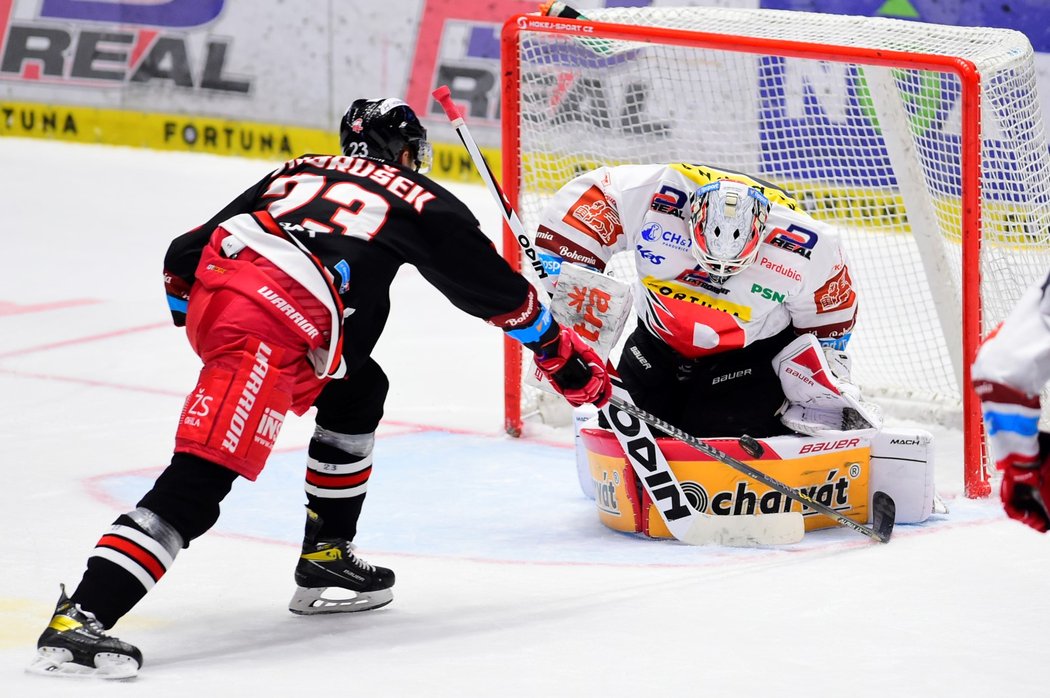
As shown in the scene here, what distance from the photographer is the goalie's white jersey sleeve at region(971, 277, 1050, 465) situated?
228cm

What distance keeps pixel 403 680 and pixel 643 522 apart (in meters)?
1.22

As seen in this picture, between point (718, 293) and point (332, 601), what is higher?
point (718, 293)

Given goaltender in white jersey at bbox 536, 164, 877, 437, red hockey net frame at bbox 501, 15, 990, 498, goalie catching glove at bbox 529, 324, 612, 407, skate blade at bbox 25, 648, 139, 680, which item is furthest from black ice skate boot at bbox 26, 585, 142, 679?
red hockey net frame at bbox 501, 15, 990, 498

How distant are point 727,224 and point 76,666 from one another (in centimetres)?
182

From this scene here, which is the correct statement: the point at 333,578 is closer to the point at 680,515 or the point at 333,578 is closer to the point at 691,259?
the point at 680,515

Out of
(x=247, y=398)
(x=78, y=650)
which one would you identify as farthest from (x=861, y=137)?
(x=78, y=650)

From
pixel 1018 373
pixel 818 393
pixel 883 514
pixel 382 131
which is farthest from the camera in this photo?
pixel 818 393

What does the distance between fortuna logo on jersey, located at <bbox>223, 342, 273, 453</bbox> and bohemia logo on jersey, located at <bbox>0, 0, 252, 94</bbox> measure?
20.1ft

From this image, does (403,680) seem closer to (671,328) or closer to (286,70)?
(671,328)

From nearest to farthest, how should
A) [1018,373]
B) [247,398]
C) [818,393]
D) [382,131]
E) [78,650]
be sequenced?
1. [1018,373]
2. [78,650]
3. [247,398]
4. [382,131]
5. [818,393]

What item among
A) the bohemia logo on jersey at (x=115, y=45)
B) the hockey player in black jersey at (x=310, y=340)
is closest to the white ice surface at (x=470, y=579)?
the hockey player in black jersey at (x=310, y=340)

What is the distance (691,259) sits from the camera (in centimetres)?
390

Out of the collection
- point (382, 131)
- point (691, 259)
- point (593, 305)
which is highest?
point (382, 131)

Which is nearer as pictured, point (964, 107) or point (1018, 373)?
point (1018, 373)
